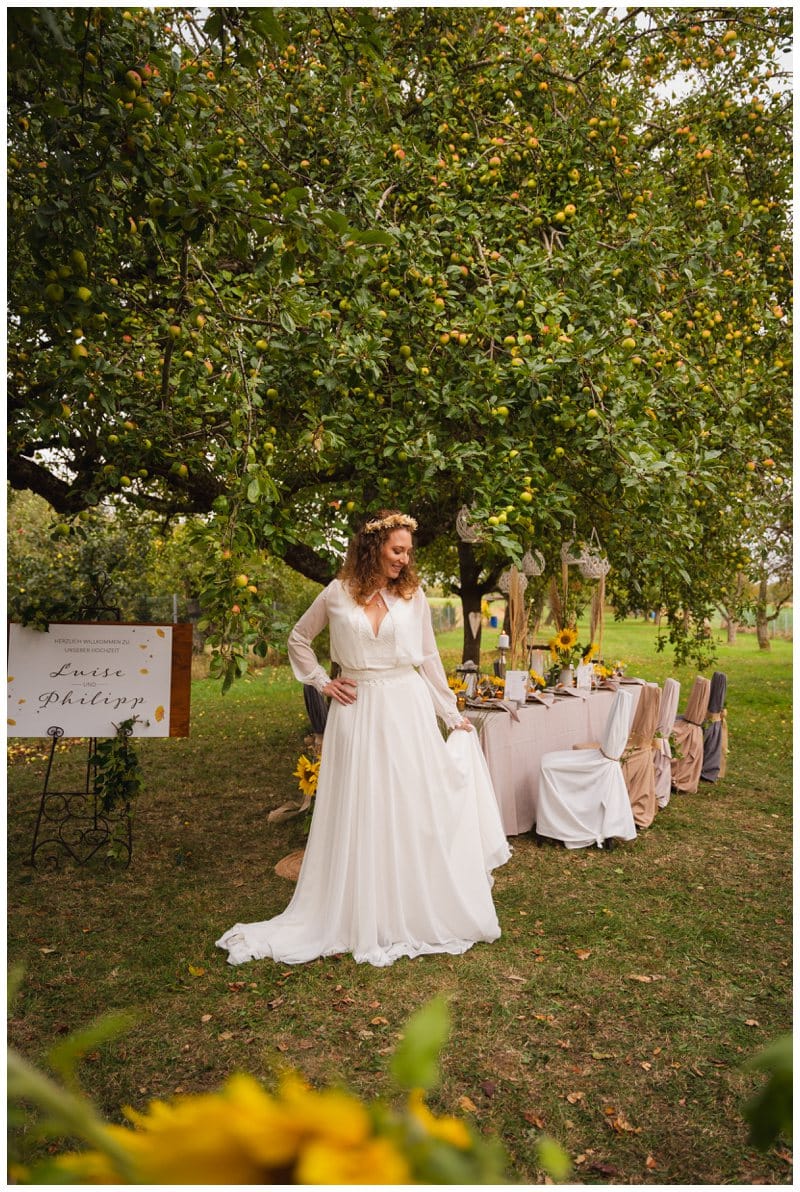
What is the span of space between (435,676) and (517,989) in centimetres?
183

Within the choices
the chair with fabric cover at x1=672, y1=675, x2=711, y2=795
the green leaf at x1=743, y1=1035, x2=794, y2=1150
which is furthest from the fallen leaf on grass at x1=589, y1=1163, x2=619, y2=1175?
the chair with fabric cover at x1=672, y1=675, x2=711, y2=795

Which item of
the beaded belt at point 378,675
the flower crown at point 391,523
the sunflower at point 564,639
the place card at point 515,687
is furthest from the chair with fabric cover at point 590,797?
the flower crown at point 391,523

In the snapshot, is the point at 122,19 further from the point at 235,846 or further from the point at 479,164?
the point at 235,846

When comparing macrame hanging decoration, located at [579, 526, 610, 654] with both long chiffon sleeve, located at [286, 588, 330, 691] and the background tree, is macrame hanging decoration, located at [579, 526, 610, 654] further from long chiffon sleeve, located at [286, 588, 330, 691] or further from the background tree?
long chiffon sleeve, located at [286, 588, 330, 691]

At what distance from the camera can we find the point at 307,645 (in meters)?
4.82

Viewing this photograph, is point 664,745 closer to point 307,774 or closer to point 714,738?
point 714,738

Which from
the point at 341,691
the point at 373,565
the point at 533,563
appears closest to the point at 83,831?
the point at 341,691

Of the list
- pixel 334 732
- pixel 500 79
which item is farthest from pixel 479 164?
pixel 334 732

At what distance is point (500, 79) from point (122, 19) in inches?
166

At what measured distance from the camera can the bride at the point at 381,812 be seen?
14.4 ft

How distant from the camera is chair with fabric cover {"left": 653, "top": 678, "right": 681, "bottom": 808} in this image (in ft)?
25.1

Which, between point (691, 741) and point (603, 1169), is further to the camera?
point (691, 741)

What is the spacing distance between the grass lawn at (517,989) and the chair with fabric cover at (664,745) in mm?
580

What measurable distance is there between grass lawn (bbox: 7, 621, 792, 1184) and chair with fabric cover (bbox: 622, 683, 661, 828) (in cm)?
29
